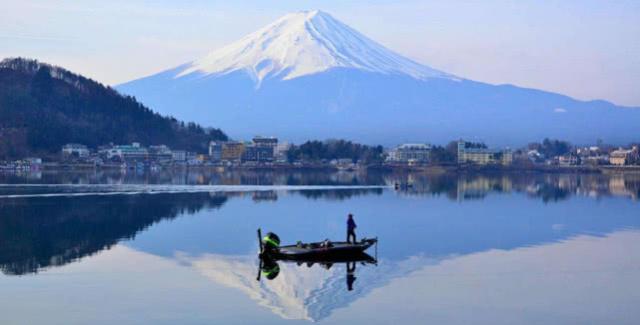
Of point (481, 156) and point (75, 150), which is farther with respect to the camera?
point (481, 156)

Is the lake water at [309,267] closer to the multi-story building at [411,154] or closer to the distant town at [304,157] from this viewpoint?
the distant town at [304,157]

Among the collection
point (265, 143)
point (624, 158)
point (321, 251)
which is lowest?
point (321, 251)

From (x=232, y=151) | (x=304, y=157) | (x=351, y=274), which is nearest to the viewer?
(x=351, y=274)

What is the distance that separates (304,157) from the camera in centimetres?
7781

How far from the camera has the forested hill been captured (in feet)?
242

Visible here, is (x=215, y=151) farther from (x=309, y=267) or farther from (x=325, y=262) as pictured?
(x=309, y=267)

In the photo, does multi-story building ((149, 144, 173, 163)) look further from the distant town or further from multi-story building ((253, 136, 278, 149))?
multi-story building ((253, 136, 278, 149))

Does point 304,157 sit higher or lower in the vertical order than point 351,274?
higher

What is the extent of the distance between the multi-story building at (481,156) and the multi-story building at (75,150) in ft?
86.3

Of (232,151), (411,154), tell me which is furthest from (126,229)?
(411,154)

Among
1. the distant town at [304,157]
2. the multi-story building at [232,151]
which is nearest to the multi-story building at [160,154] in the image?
the distant town at [304,157]

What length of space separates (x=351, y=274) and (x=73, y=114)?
232 feet

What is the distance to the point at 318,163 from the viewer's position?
250 ft

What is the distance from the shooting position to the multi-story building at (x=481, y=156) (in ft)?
263
